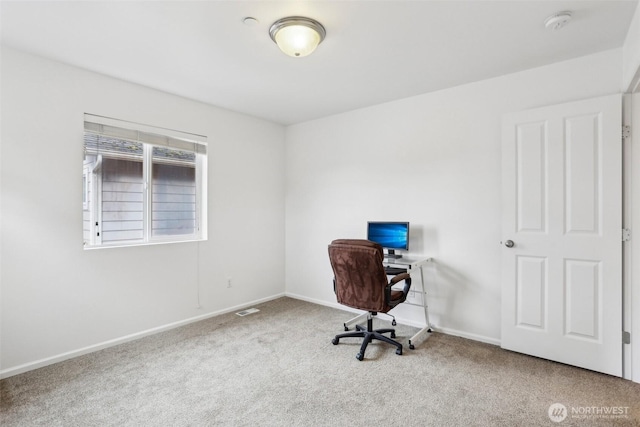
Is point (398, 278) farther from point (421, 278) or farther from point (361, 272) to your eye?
point (421, 278)

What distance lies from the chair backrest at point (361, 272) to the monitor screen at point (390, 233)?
769 millimetres

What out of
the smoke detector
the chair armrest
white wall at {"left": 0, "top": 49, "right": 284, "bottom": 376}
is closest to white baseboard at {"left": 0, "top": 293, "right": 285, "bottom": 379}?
white wall at {"left": 0, "top": 49, "right": 284, "bottom": 376}

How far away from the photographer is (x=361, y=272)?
2.63m

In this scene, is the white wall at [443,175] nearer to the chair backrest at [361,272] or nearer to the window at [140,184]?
the chair backrest at [361,272]

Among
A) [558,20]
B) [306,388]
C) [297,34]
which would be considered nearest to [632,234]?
[558,20]

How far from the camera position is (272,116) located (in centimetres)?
421

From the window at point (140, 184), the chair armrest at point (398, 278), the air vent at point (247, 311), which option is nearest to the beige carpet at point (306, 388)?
the chair armrest at point (398, 278)

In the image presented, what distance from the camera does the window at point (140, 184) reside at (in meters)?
2.90

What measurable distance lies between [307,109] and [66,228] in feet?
9.17

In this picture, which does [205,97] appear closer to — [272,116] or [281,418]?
[272,116]

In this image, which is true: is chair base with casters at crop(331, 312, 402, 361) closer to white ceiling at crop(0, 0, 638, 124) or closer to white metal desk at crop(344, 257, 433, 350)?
white metal desk at crop(344, 257, 433, 350)

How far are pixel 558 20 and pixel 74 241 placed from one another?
161 inches

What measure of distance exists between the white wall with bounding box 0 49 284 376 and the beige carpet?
35cm

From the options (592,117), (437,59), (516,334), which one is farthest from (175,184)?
(592,117)
